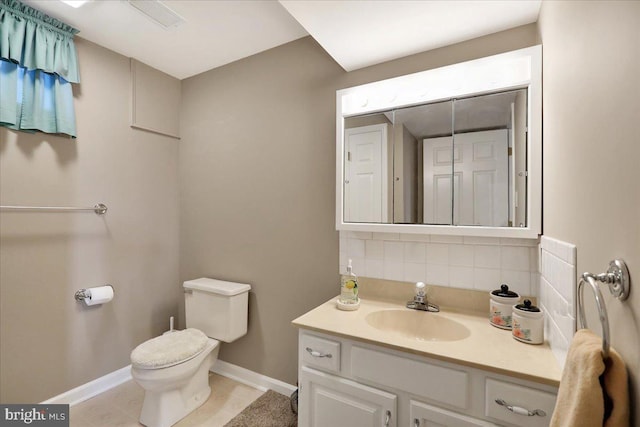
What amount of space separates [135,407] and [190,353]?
0.61 meters

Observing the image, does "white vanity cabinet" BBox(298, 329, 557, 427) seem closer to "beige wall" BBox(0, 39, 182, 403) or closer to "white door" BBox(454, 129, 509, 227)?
"white door" BBox(454, 129, 509, 227)

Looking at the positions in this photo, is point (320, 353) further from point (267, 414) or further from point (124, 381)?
point (124, 381)

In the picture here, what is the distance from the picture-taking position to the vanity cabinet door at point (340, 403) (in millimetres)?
1137

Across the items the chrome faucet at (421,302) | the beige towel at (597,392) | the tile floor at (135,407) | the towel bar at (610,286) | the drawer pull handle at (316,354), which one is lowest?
the tile floor at (135,407)

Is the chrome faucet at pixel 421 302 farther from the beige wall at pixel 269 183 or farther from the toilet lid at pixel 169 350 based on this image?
the toilet lid at pixel 169 350

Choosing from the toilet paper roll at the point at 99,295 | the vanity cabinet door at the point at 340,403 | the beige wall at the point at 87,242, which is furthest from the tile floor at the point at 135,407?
the vanity cabinet door at the point at 340,403

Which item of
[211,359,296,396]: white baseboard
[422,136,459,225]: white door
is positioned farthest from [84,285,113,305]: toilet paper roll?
[422,136,459,225]: white door

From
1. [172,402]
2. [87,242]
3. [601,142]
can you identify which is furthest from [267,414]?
[601,142]

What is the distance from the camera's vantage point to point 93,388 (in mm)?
1982

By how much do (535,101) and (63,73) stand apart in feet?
8.50

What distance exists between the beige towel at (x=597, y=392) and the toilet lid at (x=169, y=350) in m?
1.75

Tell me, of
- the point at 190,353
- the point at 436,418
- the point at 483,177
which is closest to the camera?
the point at 436,418

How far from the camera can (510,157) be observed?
128 cm

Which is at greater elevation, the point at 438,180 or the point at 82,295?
the point at 438,180
